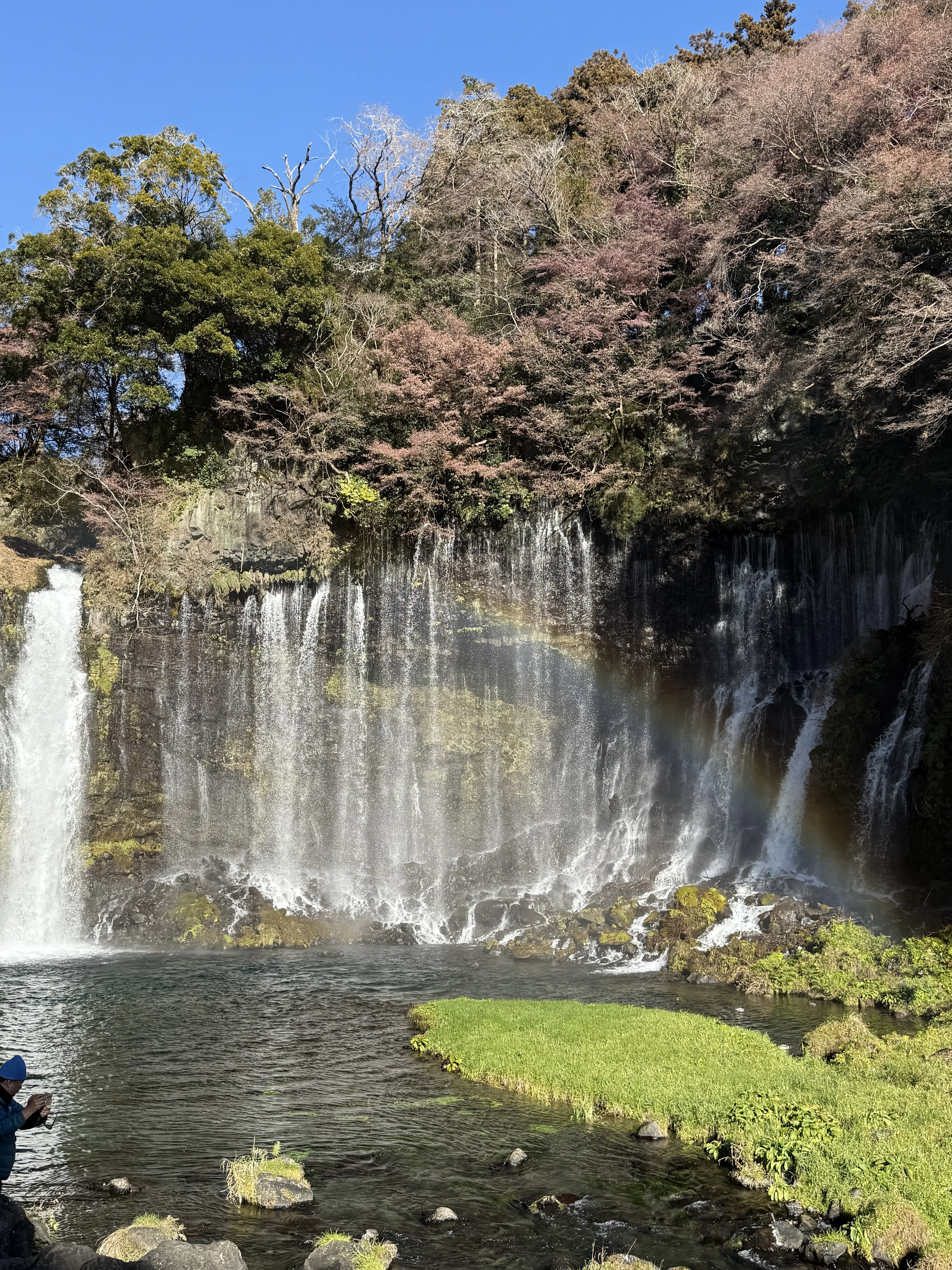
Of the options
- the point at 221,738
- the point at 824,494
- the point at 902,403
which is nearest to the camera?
the point at 902,403

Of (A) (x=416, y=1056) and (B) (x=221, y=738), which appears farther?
(B) (x=221, y=738)

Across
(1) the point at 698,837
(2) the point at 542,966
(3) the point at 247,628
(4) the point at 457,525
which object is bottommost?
(2) the point at 542,966

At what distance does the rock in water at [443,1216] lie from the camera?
31.8 feet

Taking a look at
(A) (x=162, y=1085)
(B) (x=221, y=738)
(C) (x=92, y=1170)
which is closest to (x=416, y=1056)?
(A) (x=162, y=1085)

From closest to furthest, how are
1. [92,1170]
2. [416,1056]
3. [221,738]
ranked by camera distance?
[92,1170] < [416,1056] < [221,738]

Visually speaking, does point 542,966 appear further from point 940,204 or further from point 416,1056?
point 940,204

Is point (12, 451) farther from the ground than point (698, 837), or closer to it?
farther from the ground

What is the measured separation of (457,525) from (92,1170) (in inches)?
832

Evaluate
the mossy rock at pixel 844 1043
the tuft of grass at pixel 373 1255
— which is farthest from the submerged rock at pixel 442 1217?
the mossy rock at pixel 844 1043

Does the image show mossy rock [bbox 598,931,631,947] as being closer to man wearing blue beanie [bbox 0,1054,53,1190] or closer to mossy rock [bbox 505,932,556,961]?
mossy rock [bbox 505,932,556,961]

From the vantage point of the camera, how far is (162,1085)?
1380 centimetres

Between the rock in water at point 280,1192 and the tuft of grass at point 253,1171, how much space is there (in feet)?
0.13

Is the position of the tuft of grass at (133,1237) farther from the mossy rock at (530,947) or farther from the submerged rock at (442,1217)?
the mossy rock at (530,947)

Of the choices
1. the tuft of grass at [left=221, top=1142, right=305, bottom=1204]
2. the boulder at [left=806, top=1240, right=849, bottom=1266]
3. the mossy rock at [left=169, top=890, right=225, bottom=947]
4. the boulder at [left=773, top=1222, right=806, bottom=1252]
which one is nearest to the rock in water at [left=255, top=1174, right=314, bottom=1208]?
the tuft of grass at [left=221, top=1142, right=305, bottom=1204]
